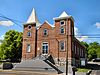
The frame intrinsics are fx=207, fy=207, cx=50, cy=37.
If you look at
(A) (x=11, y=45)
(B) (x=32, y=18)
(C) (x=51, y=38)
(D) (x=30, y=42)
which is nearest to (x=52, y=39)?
(C) (x=51, y=38)

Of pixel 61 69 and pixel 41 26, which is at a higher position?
pixel 41 26

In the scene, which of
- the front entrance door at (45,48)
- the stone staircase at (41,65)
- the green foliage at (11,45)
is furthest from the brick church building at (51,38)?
the green foliage at (11,45)

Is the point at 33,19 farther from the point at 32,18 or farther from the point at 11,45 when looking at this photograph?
the point at 11,45

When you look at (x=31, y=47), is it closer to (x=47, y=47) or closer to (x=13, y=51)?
(x=47, y=47)

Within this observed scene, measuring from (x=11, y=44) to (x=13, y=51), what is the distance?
2.40m

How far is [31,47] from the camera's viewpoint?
156 ft

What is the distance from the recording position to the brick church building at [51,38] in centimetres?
4366

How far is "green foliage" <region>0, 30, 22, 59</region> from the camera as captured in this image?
6153cm

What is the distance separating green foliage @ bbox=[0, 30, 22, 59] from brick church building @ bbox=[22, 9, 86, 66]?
554 inches

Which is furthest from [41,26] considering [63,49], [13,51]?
[13,51]

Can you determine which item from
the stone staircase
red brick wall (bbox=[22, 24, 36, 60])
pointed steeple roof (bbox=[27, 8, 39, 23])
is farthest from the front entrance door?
pointed steeple roof (bbox=[27, 8, 39, 23])

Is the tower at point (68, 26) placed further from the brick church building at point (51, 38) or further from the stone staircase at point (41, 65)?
the stone staircase at point (41, 65)

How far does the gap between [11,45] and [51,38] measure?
2024 centimetres

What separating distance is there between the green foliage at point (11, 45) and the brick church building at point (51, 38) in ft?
46.1
